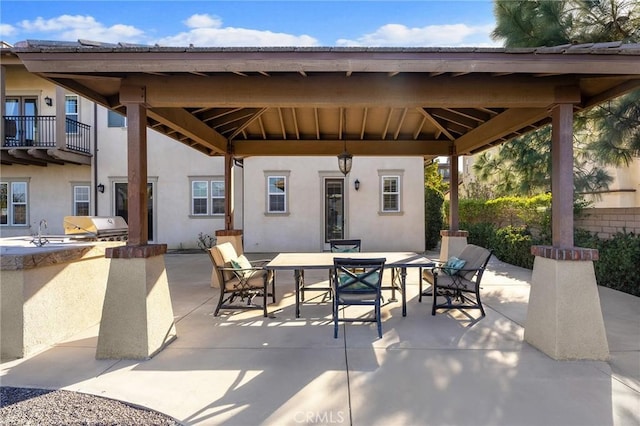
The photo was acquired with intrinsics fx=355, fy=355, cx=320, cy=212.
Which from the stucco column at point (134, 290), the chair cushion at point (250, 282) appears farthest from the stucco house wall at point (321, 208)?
the stucco column at point (134, 290)

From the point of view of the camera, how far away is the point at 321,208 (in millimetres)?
12484

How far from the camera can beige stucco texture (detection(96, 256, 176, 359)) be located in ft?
12.4

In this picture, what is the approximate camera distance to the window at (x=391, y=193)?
12.5m

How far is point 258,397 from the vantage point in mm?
2971

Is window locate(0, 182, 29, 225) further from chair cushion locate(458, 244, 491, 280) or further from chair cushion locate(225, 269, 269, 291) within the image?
chair cushion locate(458, 244, 491, 280)

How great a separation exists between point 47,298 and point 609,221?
9336mm

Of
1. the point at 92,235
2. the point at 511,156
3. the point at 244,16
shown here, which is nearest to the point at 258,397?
the point at 244,16

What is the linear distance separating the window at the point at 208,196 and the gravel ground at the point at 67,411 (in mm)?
10113

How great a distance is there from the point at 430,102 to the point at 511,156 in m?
5.46

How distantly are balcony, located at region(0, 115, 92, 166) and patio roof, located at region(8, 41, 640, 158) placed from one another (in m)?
7.78

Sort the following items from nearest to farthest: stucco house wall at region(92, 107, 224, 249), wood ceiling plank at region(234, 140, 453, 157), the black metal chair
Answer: the black metal chair < wood ceiling plank at region(234, 140, 453, 157) < stucco house wall at region(92, 107, 224, 249)

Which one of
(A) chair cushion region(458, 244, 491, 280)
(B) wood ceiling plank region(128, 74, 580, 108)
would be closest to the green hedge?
(A) chair cushion region(458, 244, 491, 280)

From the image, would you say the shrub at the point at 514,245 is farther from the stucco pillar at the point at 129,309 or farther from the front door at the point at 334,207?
the stucco pillar at the point at 129,309

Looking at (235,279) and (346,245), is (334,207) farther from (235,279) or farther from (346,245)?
(235,279)
